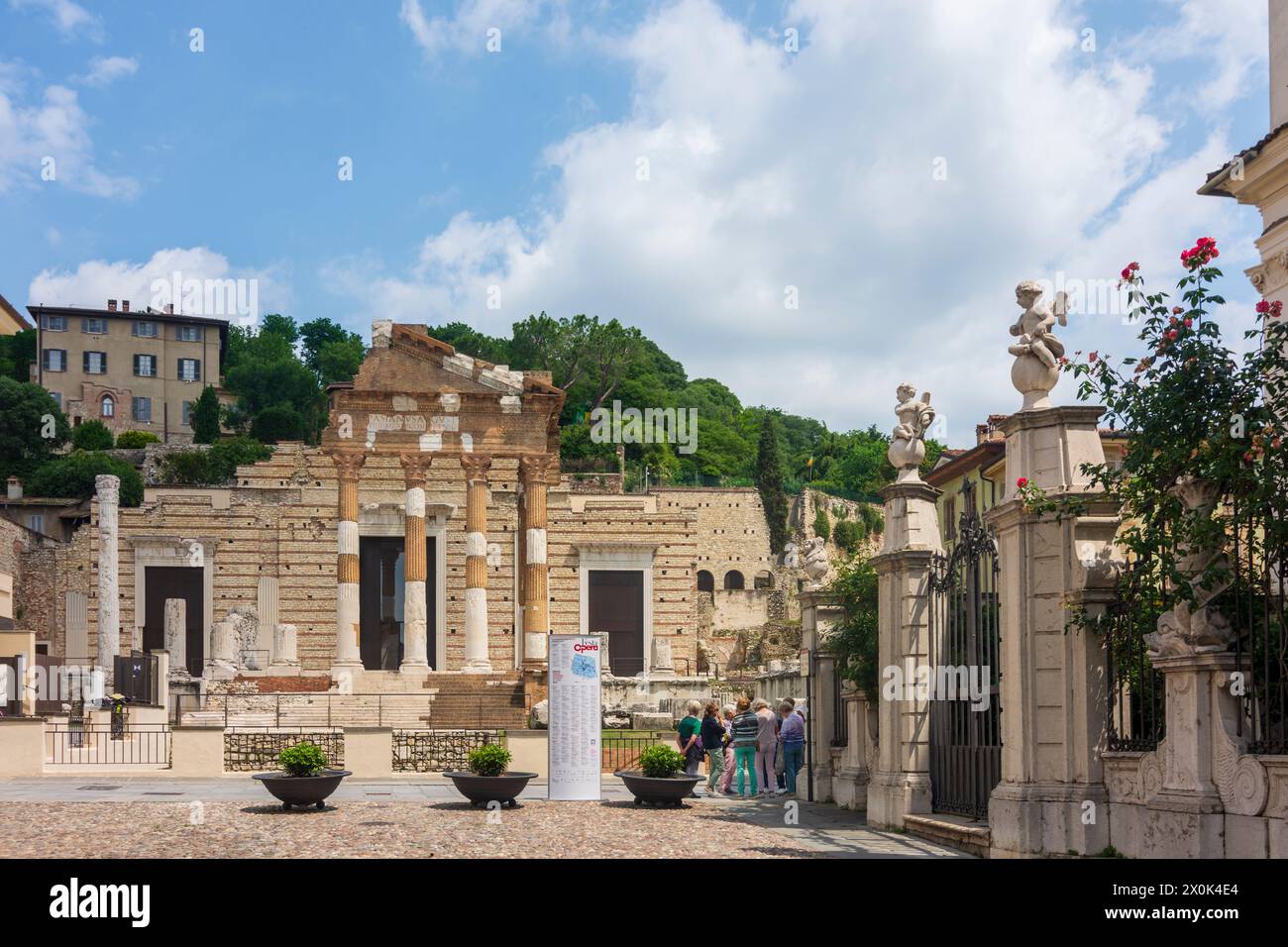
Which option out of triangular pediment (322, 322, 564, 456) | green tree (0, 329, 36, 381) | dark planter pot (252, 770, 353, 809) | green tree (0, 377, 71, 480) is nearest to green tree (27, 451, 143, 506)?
green tree (0, 377, 71, 480)

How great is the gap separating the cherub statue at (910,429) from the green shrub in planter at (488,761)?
6.28 metres

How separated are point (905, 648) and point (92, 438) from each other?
247ft

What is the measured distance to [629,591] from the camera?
182 ft

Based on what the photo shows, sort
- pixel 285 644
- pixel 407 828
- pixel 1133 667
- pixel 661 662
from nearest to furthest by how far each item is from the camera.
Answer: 1. pixel 1133 667
2. pixel 407 828
3. pixel 285 644
4. pixel 661 662

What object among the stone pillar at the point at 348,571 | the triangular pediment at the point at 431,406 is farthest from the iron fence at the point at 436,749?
the triangular pediment at the point at 431,406

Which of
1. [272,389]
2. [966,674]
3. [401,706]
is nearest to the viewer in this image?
[966,674]

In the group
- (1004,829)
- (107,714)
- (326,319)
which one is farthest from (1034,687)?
(326,319)

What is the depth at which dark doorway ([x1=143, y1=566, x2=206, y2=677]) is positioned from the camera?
53.8 m

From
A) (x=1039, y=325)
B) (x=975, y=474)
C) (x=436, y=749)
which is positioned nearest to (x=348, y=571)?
(x=436, y=749)

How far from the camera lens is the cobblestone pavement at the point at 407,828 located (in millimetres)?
14523

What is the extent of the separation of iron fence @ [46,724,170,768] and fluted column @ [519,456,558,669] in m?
14.9

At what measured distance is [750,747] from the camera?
24.1 meters

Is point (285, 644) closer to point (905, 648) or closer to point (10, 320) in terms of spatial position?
point (905, 648)

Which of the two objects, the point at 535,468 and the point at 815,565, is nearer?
Result: the point at 815,565
